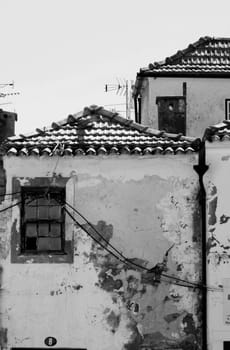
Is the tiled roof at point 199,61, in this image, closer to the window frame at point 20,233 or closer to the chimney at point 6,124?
the chimney at point 6,124

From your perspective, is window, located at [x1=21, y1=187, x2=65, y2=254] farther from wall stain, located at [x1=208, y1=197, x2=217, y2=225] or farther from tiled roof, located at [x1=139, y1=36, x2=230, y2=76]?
tiled roof, located at [x1=139, y1=36, x2=230, y2=76]

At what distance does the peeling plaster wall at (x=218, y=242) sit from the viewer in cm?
1525

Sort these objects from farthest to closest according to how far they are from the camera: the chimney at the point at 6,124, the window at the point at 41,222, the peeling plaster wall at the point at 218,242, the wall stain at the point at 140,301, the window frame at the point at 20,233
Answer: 1. the chimney at the point at 6,124
2. the window at the point at 41,222
3. the window frame at the point at 20,233
4. the wall stain at the point at 140,301
5. the peeling plaster wall at the point at 218,242

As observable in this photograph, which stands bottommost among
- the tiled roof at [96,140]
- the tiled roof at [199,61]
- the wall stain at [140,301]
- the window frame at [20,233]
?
the wall stain at [140,301]

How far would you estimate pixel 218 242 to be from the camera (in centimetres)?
1540

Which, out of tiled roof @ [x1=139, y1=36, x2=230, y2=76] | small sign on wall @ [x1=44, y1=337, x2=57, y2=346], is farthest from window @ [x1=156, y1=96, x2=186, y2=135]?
small sign on wall @ [x1=44, y1=337, x2=57, y2=346]

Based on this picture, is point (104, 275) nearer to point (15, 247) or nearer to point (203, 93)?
point (15, 247)

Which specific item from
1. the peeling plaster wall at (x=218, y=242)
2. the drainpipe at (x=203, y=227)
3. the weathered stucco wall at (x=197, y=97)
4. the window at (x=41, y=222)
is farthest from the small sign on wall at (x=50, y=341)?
the weathered stucco wall at (x=197, y=97)

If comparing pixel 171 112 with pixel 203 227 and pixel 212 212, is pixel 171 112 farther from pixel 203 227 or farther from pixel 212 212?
pixel 203 227

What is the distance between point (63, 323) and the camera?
50.4 feet

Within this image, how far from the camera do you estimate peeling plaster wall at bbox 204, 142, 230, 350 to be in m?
15.2

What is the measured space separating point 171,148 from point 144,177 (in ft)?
2.70

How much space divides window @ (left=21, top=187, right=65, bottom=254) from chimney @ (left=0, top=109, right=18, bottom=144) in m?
4.46

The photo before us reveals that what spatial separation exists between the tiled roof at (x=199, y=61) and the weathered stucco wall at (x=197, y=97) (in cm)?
23
